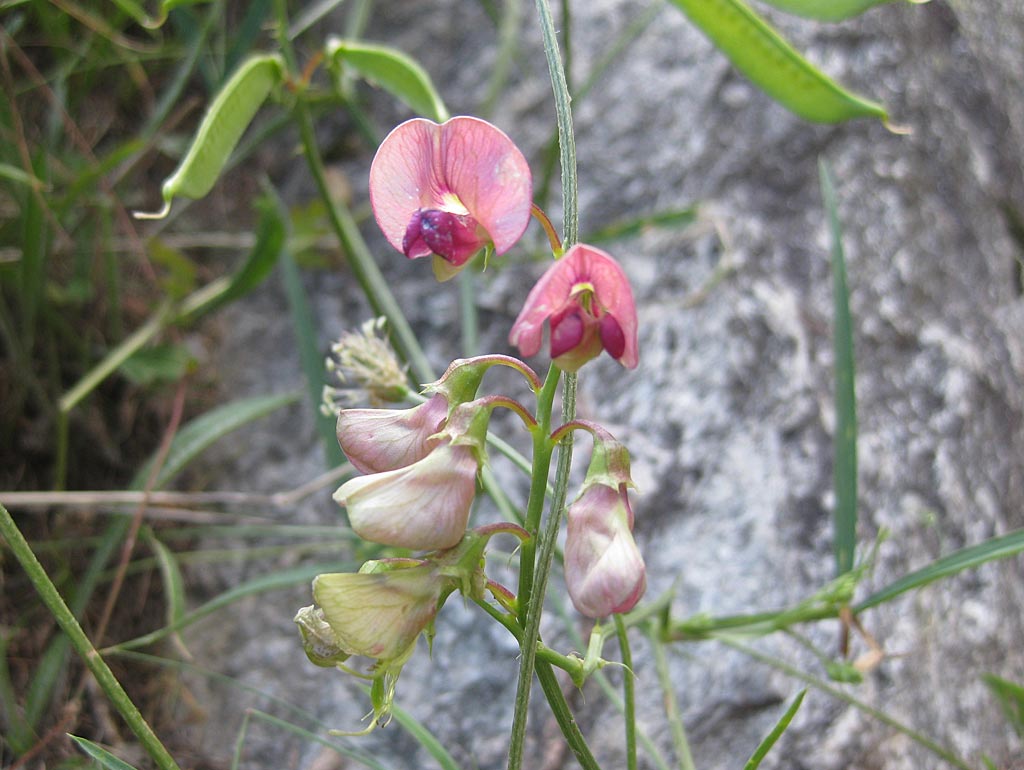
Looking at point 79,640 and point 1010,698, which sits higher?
point 1010,698

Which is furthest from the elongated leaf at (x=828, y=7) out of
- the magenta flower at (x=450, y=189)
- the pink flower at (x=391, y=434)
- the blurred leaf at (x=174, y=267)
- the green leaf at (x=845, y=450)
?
the blurred leaf at (x=174, y=267)

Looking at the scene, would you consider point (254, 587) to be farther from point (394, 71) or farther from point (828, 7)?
point (828, 7)

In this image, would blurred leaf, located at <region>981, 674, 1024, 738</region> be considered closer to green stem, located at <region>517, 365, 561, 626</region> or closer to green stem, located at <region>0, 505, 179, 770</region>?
green stem, located at <region>517, 365, 561, 626</region>

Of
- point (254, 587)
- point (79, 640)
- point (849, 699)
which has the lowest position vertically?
point (79, 640)

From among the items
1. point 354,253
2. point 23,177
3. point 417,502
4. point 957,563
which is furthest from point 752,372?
point 23,177

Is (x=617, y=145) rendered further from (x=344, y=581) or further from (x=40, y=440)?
(x=344, y=581)

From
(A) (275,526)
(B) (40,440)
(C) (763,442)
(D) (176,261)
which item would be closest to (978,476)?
(C) (763,442)
